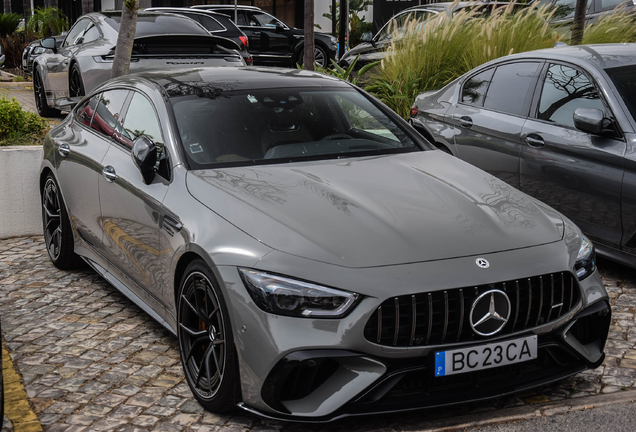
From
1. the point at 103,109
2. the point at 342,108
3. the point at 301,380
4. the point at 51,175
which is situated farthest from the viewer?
the point at 51,175

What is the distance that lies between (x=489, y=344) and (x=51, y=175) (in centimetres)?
403

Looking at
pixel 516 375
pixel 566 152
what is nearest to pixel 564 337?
pixel 516 375

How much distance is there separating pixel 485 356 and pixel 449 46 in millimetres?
8360

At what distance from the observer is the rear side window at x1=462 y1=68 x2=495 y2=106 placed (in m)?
6.79

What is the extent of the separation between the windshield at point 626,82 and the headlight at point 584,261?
77.3 inches

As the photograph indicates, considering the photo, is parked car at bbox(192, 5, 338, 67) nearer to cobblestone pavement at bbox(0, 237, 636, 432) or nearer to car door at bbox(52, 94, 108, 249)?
car door at bbox(52, 94, 108, 249)

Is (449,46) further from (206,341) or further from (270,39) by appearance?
(270,39)

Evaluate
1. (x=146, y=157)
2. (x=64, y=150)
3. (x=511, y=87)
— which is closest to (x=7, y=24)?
(x=64, y=150)

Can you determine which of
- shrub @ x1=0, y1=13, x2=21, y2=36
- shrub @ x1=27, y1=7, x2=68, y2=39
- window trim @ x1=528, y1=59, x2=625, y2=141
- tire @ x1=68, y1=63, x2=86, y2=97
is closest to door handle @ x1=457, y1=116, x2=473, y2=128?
window trim @ x1=528, y1=59, x2=625, y2=141

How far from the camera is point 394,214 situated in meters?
3.67

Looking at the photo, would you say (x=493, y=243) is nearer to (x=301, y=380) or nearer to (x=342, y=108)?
(x=301, y=380)

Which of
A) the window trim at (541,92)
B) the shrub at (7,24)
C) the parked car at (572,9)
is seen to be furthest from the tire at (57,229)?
the shrub at (7,24)

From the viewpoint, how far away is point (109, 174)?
15.8 feet

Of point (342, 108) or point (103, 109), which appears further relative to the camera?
point (103, 109)
